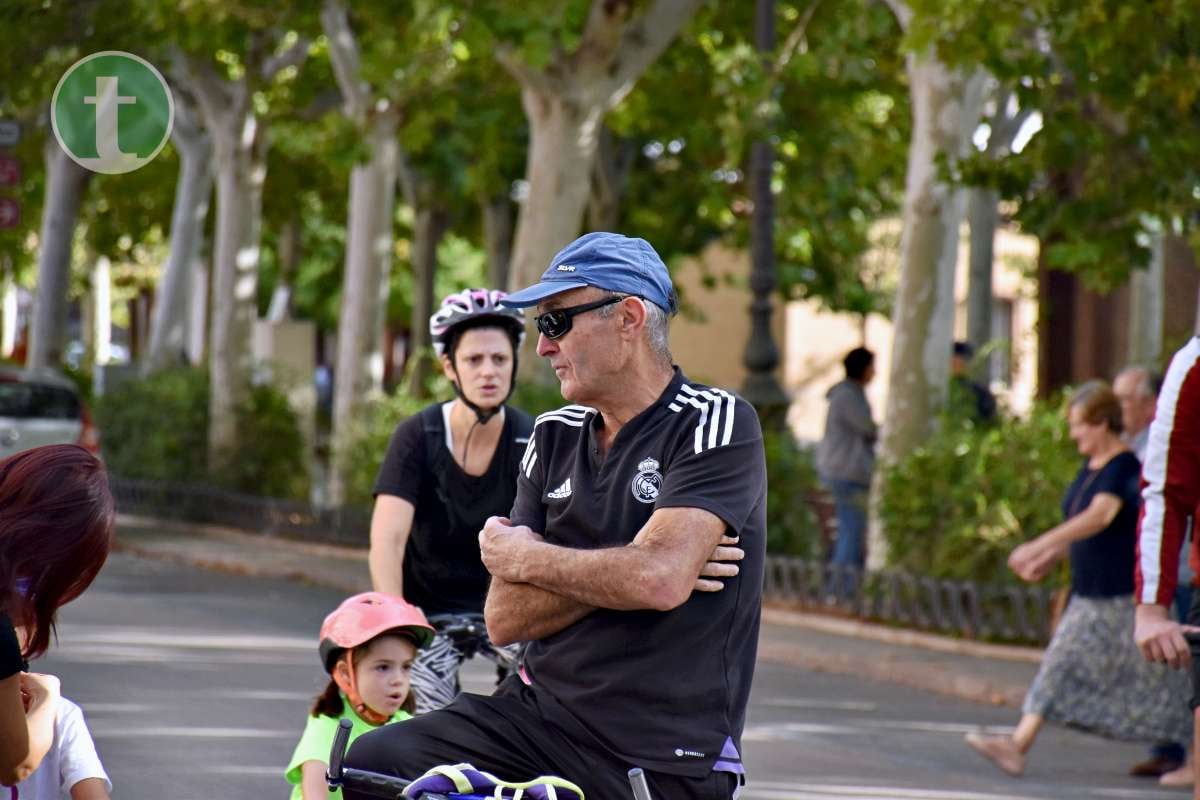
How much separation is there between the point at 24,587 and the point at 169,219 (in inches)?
1257

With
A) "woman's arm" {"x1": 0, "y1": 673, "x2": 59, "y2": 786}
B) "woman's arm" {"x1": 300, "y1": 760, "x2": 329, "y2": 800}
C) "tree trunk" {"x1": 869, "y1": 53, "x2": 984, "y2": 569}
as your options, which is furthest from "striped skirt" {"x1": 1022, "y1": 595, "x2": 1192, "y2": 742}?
"woman's arm" {"x1": 0, "y1": 673, "x2": 59, "y2": 786}

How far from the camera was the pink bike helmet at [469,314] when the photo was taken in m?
5.95

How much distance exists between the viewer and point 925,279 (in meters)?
14.9

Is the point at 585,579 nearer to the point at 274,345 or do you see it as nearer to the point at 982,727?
the point at 982,727

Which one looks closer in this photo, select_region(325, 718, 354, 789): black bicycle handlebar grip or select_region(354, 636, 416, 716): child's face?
select_region(325, 718, 354, 789): black bicycle handlebar grip

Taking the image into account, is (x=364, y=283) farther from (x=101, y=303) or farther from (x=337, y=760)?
(x=101, y=303)

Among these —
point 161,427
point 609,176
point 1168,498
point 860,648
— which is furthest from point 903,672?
point 609,176

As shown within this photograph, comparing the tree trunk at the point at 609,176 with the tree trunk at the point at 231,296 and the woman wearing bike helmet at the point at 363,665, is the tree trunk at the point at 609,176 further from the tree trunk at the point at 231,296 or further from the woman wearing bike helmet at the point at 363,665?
the woman wearing bike helmet at the point at 363,665

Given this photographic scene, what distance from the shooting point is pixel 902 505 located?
14359 millimetres

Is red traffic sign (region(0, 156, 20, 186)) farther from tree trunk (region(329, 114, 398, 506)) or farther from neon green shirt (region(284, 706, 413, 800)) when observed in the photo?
neon green shirt (region(284, 706, 413, 800))

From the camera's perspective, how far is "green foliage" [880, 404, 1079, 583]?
13.4 meters

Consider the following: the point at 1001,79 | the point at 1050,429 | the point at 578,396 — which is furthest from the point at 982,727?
the point at 578,396

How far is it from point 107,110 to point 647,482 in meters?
5.46

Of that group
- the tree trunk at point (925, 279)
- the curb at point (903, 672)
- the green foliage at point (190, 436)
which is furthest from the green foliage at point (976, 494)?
the green foliage at point (190, 436)
